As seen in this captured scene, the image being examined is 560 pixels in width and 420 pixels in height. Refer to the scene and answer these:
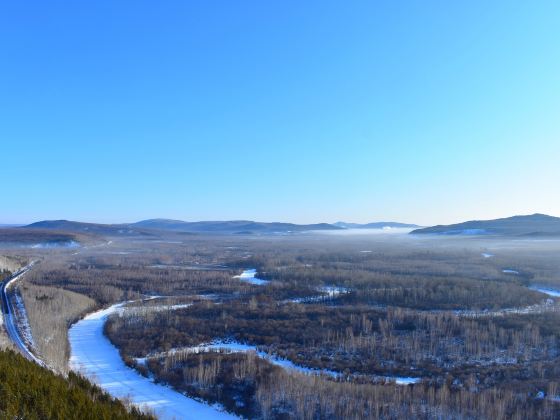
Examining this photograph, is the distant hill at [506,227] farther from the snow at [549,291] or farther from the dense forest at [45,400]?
the dense forest at [45,400]

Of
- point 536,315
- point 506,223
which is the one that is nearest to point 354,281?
point 536,315

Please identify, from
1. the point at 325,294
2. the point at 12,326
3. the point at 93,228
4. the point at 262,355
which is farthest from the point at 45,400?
the point at 93,228

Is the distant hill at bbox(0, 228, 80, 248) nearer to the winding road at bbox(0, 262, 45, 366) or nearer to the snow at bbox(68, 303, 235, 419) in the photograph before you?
the winding road at bbox(0, 262, 45, 366)

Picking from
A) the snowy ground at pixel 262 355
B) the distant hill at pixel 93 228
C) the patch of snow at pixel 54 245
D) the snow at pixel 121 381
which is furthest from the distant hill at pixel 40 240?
the snowy ground at pixel 262 355

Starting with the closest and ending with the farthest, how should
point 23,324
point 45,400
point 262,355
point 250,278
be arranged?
point 45,400
point 262,355
point 23,324
point 250,278

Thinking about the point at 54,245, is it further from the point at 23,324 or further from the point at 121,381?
the point at 121,381

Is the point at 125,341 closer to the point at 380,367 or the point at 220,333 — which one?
the point at 220,333
